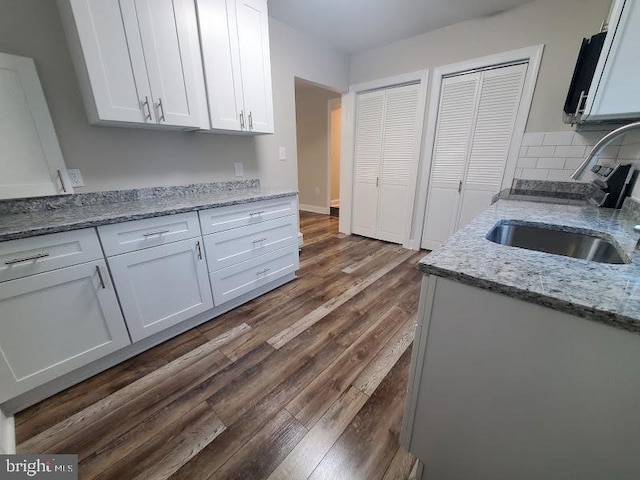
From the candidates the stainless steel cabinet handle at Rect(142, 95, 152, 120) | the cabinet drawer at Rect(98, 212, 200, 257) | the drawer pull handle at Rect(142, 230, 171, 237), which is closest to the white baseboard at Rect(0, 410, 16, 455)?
the cabinet drawer at Rect(98, 212, 200, 257)

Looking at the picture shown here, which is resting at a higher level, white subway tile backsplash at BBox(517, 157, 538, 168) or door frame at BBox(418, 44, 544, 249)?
door frame at BBox(418, 44, 544, 249)

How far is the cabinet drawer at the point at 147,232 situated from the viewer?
1298mm

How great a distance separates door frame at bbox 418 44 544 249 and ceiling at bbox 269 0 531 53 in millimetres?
378

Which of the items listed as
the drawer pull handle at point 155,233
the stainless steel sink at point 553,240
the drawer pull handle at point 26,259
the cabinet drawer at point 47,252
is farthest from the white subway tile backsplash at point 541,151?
the drawer pull handle at point 26,259

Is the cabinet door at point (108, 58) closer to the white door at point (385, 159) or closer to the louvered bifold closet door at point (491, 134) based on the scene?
the white door at point (385, 159)

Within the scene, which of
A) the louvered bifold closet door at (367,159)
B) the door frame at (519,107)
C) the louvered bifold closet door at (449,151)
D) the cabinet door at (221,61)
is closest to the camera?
the cabinet door at (221,61)

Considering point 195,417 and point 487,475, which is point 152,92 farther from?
point 487,475

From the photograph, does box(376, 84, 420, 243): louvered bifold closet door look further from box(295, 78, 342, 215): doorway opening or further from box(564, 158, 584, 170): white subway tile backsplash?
box(295, 78, 342, 215): doorway opening

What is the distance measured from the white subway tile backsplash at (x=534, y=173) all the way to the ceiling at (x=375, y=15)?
1403 mm

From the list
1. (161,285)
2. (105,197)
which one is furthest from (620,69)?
(105,197)

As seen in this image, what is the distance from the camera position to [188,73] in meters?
1.63

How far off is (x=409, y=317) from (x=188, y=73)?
2342mm

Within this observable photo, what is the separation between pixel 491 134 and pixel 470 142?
0.19 meters

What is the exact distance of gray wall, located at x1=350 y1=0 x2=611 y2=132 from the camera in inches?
75.7
